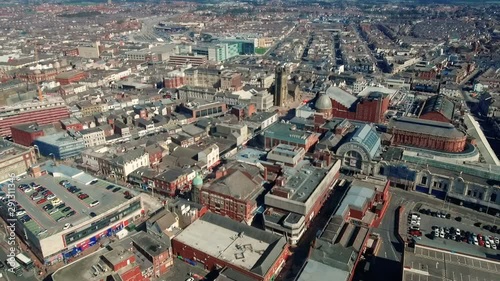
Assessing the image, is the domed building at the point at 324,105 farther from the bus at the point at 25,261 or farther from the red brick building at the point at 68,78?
the red brick building at the point at 68,78

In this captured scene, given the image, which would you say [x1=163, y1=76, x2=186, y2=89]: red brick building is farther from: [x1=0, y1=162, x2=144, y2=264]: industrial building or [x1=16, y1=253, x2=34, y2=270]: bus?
[x1=16, y1=253, x2=34, y2=270]: bus

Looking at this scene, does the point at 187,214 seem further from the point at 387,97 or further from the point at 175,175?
the point at 387,97

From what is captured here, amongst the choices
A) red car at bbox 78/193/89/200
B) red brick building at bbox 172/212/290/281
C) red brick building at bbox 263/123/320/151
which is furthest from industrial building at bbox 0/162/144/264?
red brick building at bbox 263/123/320/151

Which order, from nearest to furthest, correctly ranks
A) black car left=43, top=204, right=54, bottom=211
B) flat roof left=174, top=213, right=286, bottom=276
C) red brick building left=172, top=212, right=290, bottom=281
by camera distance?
red brick building left=172, top=212, right=290, bottom=281, flat roof left=174, top=213, right=286, bottom=276, black car left=43, top=204, right=54, bottom=211

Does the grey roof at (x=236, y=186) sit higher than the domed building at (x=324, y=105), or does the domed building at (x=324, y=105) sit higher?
the domed building at (x=324, y=105)

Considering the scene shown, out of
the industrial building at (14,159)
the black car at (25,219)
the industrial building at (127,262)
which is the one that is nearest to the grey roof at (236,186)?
the industrial building at (127,262)

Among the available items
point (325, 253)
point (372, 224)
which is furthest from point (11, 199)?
point (372, 224)
